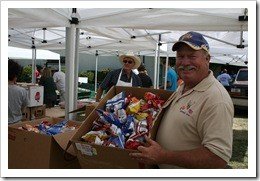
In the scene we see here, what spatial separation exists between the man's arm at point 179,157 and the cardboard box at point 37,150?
33.5 inches

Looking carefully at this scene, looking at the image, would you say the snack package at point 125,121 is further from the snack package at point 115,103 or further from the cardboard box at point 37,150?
the cardboard box at point 37,150

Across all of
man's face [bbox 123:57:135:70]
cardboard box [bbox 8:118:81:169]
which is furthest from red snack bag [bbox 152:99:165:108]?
man's face [bbox 123:57:135:70]

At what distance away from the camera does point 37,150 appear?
7.82 ft

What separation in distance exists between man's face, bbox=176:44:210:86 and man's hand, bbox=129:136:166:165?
41cm

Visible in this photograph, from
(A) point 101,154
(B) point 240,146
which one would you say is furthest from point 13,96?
(B) point 240,146

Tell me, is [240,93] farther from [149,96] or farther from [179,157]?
[179,157]

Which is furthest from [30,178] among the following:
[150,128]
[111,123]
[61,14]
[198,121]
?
[61,14]

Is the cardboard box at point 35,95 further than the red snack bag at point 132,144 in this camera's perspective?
Yes

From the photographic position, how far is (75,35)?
3773 mm

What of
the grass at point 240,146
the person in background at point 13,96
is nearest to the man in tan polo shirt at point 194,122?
the person in background at point 13,96

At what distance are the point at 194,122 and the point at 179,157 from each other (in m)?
0.20

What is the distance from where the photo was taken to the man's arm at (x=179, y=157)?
149 cm

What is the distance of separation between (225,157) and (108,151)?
68 cm
